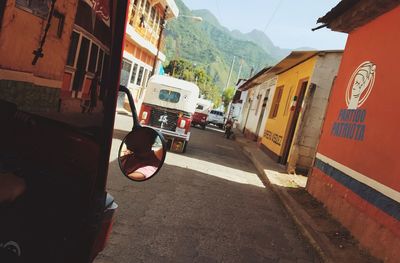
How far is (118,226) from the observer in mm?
5023

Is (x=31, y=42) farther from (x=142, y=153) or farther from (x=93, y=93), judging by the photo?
(x=142, y=153)

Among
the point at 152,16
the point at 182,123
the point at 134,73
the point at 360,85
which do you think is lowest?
the point at 182,123

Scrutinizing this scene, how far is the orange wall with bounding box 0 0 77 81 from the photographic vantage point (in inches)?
61.9

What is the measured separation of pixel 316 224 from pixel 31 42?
6059 millimetres

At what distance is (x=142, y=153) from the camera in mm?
2146

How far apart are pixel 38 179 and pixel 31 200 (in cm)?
10

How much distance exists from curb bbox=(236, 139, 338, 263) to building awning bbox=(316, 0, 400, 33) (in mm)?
3893

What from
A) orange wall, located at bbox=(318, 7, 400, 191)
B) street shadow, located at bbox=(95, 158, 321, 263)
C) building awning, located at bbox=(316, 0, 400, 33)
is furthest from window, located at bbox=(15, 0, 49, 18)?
building awning, located at bbox=(316, 0, 400, 33)

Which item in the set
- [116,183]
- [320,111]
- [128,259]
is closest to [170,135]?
[320,111]

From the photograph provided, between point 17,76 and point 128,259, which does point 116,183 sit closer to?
point 128,259

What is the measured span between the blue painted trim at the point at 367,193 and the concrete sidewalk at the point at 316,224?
642 millimetres

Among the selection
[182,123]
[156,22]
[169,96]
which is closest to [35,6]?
[182,123]

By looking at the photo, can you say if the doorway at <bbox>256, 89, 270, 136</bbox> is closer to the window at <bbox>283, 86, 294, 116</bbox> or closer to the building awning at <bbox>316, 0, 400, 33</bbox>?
the window at <bbox>283, 86, 294, 116</bbox>

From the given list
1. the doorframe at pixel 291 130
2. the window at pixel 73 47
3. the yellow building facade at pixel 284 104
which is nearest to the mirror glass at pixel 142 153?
the window at pixel 73 47
